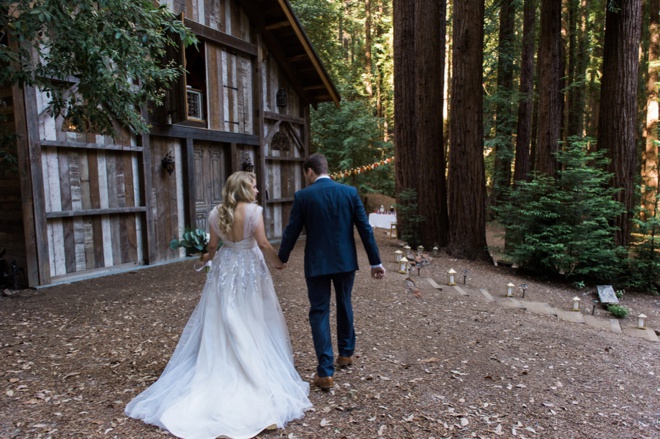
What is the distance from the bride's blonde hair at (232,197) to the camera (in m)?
3.30

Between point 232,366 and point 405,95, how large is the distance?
937 centimetres

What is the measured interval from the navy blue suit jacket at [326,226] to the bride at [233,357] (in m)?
0.31

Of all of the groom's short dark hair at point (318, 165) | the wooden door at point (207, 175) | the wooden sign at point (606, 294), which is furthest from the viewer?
the wooden door at point (207, 175)

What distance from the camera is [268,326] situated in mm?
3469

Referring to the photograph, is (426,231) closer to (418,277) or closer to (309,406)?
(418,277)

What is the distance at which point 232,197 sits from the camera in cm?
333

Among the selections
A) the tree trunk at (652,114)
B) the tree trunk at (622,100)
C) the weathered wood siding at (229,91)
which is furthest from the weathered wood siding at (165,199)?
the tree trunk at (652,114)

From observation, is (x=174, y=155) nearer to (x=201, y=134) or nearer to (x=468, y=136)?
(x=201, y=134)

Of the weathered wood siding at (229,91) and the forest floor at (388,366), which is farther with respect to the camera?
the weathered wood siding at (229,91)

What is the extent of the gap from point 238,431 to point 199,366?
640 millimetres

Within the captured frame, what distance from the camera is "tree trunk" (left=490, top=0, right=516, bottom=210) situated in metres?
14.7

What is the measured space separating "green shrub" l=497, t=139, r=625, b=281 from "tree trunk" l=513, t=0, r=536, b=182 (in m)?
5.32

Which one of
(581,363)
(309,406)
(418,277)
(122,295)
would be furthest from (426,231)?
(309,406)

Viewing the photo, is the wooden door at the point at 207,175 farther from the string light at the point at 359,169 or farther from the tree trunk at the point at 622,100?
the tree trunk at the point at 622,100
